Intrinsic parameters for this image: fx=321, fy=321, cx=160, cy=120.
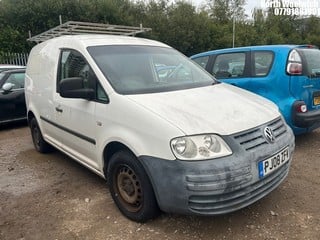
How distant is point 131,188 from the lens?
2934 millimetres

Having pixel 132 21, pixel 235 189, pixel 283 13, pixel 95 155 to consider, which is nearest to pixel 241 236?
pixel 235 189

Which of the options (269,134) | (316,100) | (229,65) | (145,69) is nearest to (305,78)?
(316,100)

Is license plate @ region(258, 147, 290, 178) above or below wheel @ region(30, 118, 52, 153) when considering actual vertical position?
above

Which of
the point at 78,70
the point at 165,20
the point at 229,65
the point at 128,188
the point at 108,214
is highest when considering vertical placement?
the point at 165,20

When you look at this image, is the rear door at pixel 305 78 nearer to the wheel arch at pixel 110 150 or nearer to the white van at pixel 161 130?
the white van at pixel 161 130

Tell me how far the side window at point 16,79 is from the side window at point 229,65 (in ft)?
14.0

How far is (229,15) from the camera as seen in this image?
3284 cm

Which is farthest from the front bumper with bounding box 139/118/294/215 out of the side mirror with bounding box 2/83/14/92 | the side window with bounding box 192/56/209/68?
the side mirror with bounding box 2/83/14/92

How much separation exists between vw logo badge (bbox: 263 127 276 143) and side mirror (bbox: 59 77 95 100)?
1677 millimetres

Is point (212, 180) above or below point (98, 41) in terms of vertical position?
below

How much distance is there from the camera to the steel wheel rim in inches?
112

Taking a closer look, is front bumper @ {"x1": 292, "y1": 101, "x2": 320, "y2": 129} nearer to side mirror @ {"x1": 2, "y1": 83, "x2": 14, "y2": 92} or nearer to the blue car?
the blue car

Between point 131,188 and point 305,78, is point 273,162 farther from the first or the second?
point 305,78

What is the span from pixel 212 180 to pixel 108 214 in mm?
1270
